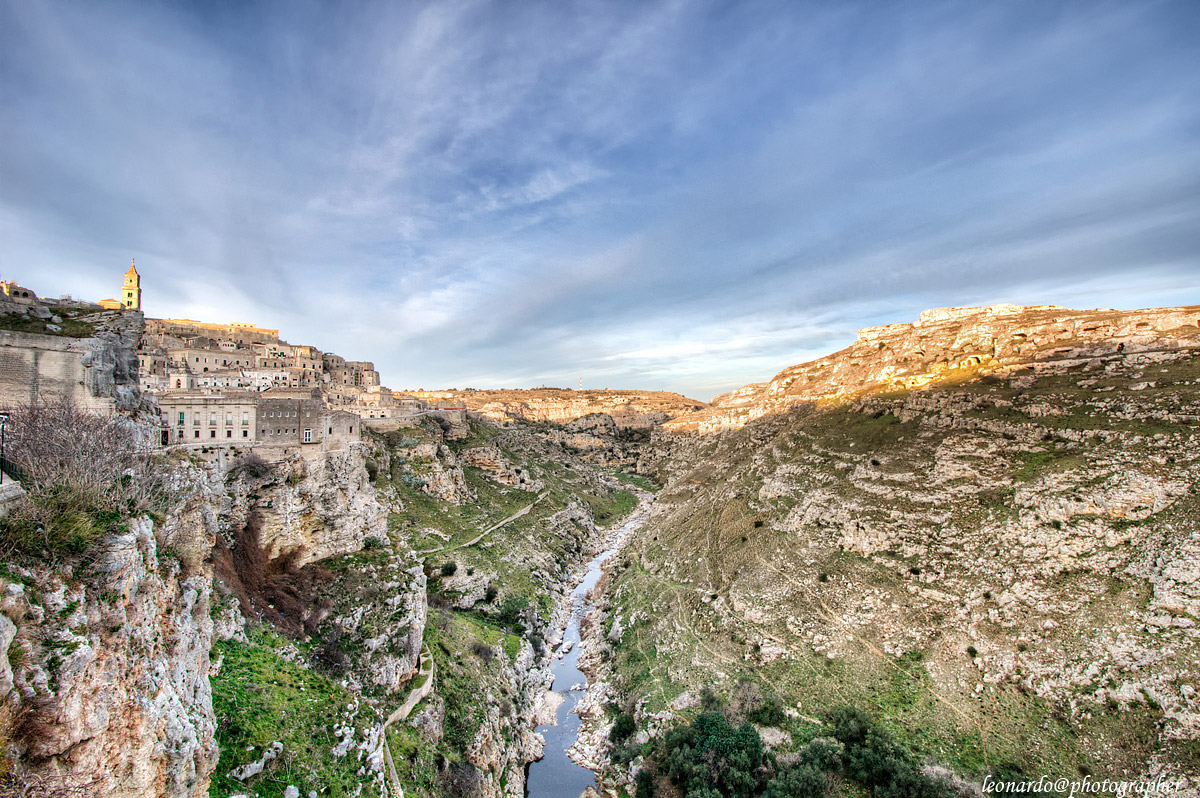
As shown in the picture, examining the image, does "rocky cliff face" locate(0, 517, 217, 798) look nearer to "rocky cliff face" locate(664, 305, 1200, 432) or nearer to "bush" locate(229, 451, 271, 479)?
"bush" locate(229, 451, 271, 479)

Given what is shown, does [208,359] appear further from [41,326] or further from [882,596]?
[882,596]

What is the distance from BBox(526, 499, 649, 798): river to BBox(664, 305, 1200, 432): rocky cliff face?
43439 millimetres

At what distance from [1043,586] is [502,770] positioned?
118 feet

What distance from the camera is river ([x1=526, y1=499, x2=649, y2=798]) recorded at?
3444 cm

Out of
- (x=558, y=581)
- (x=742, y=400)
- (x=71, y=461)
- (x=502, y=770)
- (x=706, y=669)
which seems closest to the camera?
(x=71, y=461)

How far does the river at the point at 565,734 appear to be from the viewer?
34.4 metres

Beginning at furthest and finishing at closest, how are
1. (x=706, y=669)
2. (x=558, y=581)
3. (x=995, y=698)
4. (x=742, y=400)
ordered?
1. (x=742, y=400)
2. (x=558, y=581)
3. (x=706, y=669)
4. (x=995, y=698)

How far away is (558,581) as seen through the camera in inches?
2485

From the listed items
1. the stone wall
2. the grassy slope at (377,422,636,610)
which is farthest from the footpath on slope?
Result: the stone wall

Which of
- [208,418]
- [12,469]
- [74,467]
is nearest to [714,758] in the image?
[74,467]

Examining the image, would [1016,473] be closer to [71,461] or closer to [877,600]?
[877,600]

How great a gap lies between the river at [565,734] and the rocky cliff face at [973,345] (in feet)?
143

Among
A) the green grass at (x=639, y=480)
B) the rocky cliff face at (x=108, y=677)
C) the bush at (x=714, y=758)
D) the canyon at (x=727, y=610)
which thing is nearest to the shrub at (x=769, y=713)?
the canyon at (x=727, y=610)

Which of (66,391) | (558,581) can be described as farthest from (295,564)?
(558,581)
